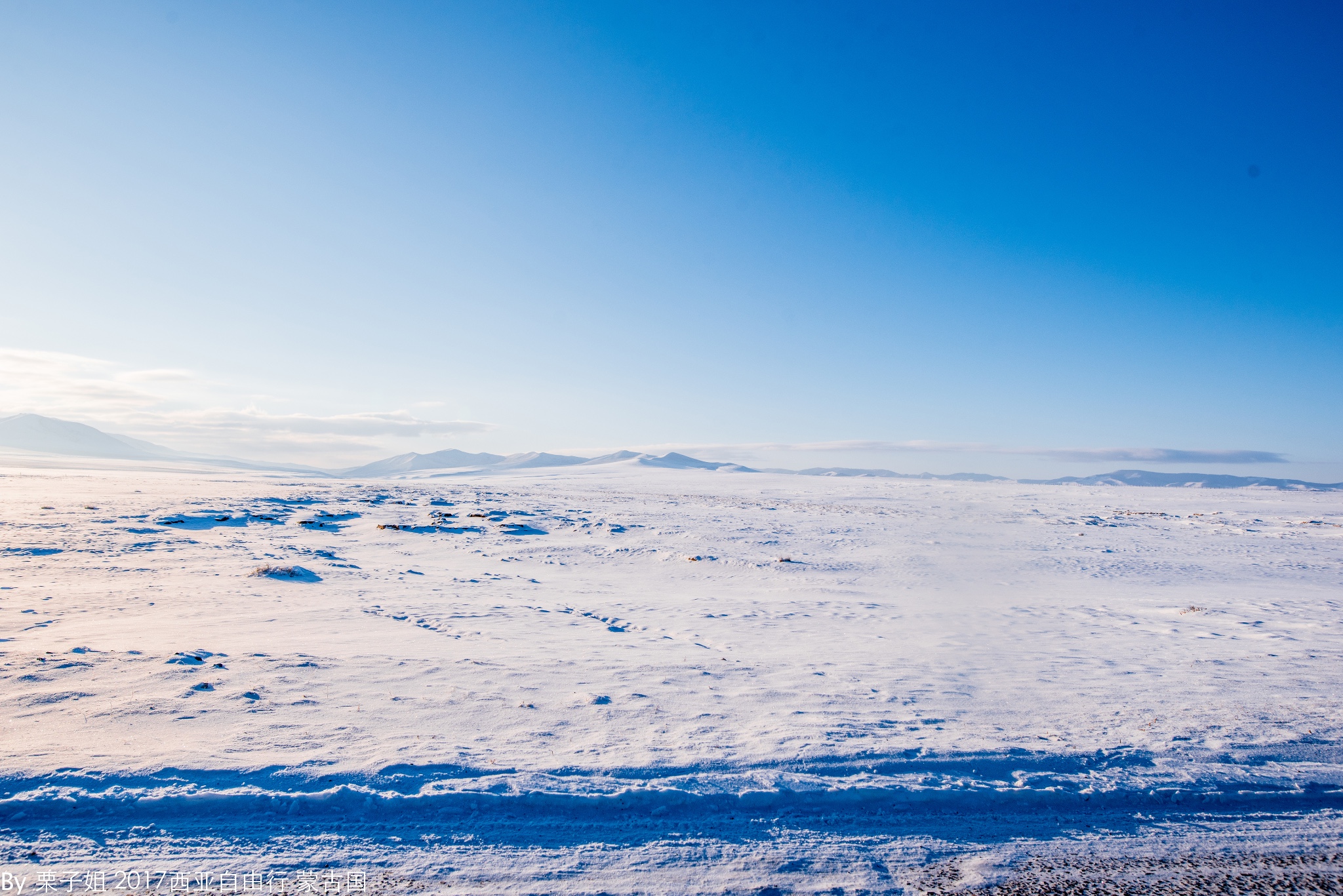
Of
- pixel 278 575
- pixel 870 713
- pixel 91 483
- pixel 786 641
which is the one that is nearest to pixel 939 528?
pixel 786 641

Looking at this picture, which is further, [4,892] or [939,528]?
[939,528]

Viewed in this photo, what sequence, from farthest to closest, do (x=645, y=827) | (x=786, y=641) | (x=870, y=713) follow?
1. (x=786, y=641)
2. (x=870, y=713)
3. (x=645, y=827)

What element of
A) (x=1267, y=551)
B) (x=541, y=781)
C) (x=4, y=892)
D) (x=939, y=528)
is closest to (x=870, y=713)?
(x=541, y=781)

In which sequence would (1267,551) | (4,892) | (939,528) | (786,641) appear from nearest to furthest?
(4,892), (786,641), (1267,551), (939,528)

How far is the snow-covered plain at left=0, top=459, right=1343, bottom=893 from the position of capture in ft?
11.9

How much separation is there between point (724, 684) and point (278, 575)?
995 centimetres

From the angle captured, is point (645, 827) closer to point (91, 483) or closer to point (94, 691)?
point (94, 691)

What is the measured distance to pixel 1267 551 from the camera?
20.6 metres

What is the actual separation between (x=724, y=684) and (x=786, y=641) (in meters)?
2.52

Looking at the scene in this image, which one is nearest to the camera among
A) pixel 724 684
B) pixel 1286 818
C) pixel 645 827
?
pixel 645 827

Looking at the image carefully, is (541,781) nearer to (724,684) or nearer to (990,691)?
(724,684)

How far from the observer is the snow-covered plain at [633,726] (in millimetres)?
3619

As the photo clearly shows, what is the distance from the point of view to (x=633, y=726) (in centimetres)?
531

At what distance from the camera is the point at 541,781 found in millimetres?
4199
